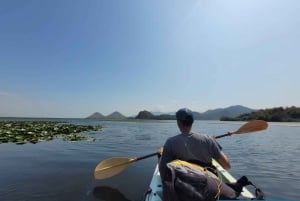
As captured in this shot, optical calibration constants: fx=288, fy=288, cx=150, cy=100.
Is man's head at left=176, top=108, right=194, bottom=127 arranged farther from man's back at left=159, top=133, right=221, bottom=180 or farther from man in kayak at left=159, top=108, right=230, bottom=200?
man's back at left=159, top=133, right=221, bottom=180

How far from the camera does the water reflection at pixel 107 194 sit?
26.4 feet

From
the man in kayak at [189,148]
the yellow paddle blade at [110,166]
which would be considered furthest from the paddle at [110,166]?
the man in kayak at [189,148]

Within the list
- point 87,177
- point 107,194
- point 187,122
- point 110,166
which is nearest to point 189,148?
point 187,122

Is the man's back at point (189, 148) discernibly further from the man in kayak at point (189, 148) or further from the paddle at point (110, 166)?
the paddle at point (110, 166)

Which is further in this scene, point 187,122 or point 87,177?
point 87,177

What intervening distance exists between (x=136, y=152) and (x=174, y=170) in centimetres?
1335

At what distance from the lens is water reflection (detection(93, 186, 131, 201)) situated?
805cm

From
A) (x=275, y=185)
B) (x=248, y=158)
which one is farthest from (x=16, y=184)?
(x=248, y=158)

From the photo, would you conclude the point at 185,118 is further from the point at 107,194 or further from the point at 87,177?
the point at 87,177

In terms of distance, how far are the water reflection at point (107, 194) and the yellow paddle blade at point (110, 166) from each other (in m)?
0.76

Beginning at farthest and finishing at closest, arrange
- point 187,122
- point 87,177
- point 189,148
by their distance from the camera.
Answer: point 87,177 < point 187,122 < point 189,148

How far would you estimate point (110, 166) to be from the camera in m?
7.73

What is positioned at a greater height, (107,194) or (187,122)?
(187,122)

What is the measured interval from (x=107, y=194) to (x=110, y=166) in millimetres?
1199
